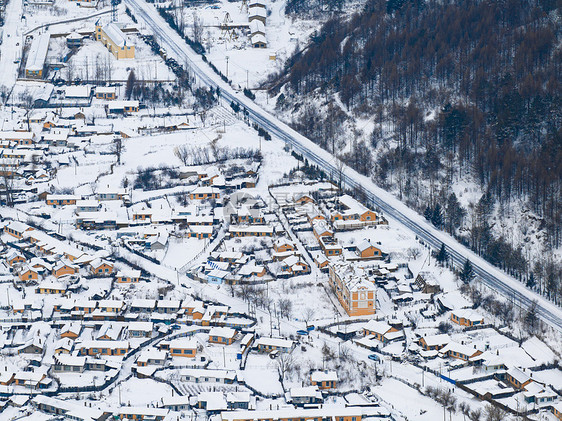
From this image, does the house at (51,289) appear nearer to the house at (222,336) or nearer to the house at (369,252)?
the house at (222,336)

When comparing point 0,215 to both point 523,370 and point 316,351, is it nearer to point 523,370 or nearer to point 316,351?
point 316,351

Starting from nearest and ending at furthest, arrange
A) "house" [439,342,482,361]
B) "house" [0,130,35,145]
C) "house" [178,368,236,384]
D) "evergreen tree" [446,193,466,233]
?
"house" [178,368,236,384], "house" [439,342,482,361], "evergreen tree" [446,193,466,233], "house" [0,130,35,145]

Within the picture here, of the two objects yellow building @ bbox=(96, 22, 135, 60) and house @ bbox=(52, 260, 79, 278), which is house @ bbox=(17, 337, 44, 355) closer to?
house @ bbox=(52, 260, 79, 278)

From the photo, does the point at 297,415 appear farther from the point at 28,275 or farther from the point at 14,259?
the point at 14,259

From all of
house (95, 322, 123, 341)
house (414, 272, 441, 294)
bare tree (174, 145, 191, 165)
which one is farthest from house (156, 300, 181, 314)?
bare tree (174, 145, 191, 165)

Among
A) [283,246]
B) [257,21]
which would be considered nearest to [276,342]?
[283,246]

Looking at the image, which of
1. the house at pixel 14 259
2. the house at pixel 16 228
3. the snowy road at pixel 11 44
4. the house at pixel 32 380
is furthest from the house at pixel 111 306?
the snowy road at pixel 11 44

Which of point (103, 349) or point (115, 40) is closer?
point (103, 349)
